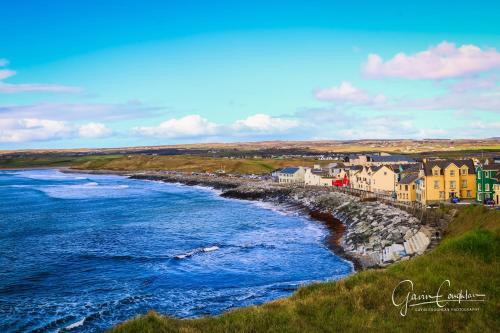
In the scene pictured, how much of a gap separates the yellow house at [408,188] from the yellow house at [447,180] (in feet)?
11.7

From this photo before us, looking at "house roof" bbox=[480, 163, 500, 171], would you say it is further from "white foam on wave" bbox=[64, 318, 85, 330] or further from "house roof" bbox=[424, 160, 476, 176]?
→ "white foam on wave" bbox=[64, 318, 85, 330]

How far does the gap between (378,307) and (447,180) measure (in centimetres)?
4966

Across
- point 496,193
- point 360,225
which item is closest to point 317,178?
point 360,225

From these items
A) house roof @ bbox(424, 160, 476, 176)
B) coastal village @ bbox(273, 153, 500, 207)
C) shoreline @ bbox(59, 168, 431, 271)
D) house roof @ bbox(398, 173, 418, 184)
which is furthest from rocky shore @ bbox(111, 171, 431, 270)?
house roof @ bbox(424, 160, 476, 176)

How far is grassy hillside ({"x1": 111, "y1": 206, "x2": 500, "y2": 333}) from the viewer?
16656mm

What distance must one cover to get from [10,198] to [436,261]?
362 feet

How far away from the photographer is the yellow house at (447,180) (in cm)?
6281

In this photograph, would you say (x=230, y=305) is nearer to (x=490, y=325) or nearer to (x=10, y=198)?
(x=490, y=325)

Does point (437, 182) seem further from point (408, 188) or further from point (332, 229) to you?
point (332, 229)

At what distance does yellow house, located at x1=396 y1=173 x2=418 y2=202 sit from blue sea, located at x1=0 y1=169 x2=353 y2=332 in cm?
1506

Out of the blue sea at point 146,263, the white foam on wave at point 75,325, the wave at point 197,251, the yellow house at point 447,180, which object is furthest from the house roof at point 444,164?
the white foam on wave at point 75,325

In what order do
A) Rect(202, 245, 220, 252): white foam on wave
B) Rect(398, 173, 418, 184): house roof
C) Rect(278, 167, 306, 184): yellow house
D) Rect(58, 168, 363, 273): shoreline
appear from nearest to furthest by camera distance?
1. Rect(58, 168, 363, 273): shoreline
2. Rect(202, 245, 220, 252): white foam on wave
3. Rect(398, 173, 418, 184): house roof
4. Rect(278, 167, 306, 184): yellow house

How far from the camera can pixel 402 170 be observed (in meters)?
77.8
